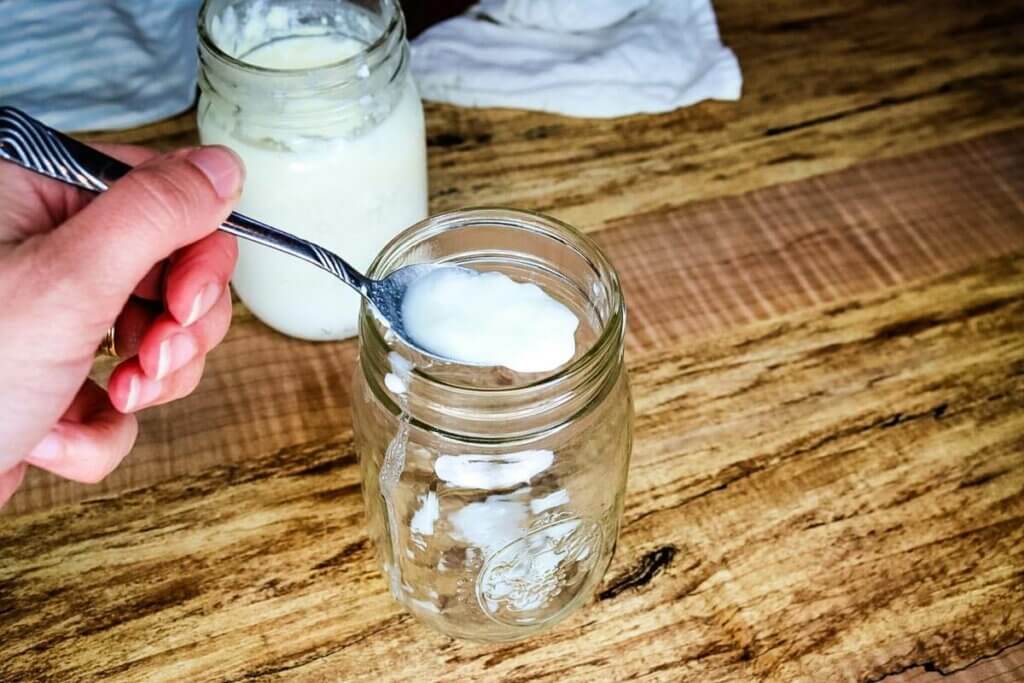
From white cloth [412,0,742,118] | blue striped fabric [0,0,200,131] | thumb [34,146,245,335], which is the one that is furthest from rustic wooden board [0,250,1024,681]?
blue striped fabric [0,0,200,131]

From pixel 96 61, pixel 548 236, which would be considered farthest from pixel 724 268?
pixel 96 61

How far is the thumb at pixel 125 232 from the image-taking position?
0.55 m

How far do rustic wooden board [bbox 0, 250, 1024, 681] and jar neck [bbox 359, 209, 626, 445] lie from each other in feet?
0.55

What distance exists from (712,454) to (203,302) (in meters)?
0.38

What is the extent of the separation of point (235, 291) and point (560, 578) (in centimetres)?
40

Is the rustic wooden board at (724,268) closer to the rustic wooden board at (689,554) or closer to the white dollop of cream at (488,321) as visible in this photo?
the rustic wooden board at (689,554)

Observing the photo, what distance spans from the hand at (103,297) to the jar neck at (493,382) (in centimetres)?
11

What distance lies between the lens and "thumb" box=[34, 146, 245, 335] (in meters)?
0.55

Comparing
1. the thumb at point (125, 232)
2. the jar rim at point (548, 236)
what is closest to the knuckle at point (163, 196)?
the thumb at point (125, 232)

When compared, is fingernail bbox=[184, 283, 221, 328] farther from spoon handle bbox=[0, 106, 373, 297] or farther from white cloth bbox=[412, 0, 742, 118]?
white cloth bbox=[412, 0, 742, 118]

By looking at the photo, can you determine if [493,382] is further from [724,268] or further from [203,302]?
[724,268]

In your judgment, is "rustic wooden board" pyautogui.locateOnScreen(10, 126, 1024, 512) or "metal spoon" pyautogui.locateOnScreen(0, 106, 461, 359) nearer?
"metal spoon" pyautogui.locateOnScreen(0, 106, 461, 359)

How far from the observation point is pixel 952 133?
1.04 m

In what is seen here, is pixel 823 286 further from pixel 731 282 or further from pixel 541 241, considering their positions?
pixel 541 241
